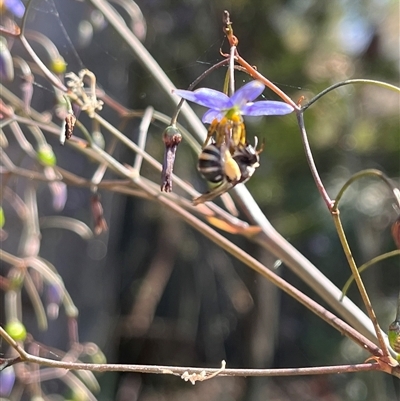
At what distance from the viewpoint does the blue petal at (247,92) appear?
325 millimetres

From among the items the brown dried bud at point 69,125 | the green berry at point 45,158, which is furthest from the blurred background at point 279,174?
the brown dried bud at point 69,125

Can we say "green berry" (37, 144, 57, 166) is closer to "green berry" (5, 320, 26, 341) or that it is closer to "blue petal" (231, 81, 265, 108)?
"green berry" (5, 320, 26, 341)

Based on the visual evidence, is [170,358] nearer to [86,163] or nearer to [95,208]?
[86,163]

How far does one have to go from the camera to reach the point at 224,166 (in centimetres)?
32

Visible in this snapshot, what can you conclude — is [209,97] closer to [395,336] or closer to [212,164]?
[212,164]

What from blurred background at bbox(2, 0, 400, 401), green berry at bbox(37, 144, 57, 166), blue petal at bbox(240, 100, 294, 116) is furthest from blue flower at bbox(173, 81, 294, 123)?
blurred background at bbox(2, 0, 400, 401)

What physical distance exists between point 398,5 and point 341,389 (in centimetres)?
111

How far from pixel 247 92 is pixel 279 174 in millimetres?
1127

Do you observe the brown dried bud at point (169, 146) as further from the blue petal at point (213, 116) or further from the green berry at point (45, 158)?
the green berry at point (45, 158)

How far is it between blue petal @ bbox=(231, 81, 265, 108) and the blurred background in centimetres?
90

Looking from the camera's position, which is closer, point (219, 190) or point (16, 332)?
point (219, 190)

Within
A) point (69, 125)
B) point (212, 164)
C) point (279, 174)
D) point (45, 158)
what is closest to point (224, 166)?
point (212, 164)

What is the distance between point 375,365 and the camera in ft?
1.13

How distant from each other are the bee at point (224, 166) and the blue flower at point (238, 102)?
25 millimetres
